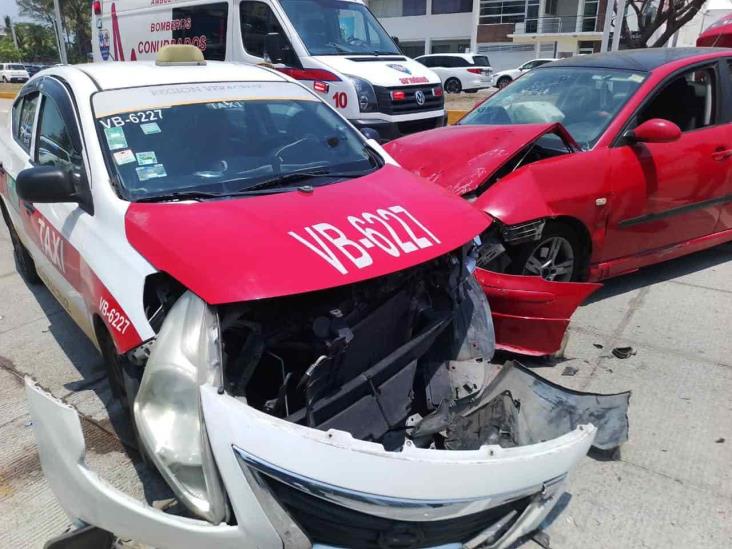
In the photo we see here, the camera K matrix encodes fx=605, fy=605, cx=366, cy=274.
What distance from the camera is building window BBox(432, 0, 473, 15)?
1676 inches

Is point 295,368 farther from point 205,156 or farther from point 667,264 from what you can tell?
point 667,264

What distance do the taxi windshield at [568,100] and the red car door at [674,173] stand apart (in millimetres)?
206

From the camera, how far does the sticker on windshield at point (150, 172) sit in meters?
2.78

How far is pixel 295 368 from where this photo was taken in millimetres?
2318

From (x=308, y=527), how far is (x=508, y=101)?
4076 millimetres

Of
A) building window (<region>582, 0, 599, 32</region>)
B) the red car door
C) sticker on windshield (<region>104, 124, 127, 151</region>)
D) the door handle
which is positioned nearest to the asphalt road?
the red car door

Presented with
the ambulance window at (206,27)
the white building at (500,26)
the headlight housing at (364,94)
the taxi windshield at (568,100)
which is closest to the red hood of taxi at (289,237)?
the taxi windshield at (568,100)

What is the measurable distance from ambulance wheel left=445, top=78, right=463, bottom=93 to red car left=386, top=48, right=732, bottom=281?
75.1ft

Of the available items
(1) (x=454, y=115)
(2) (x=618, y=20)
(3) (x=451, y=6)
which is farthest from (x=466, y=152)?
(3) (x=451, y=6)

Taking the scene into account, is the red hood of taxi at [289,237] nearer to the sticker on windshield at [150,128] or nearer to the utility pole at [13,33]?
the sticker on windshield at [150,128]

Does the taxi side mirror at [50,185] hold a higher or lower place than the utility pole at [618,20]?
lower

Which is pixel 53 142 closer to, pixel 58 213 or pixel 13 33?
pixel 58 213

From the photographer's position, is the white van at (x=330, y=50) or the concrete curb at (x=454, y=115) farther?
the concrete curb at (x=454, y=115)

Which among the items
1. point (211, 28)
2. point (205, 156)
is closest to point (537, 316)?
point (205, 156)
